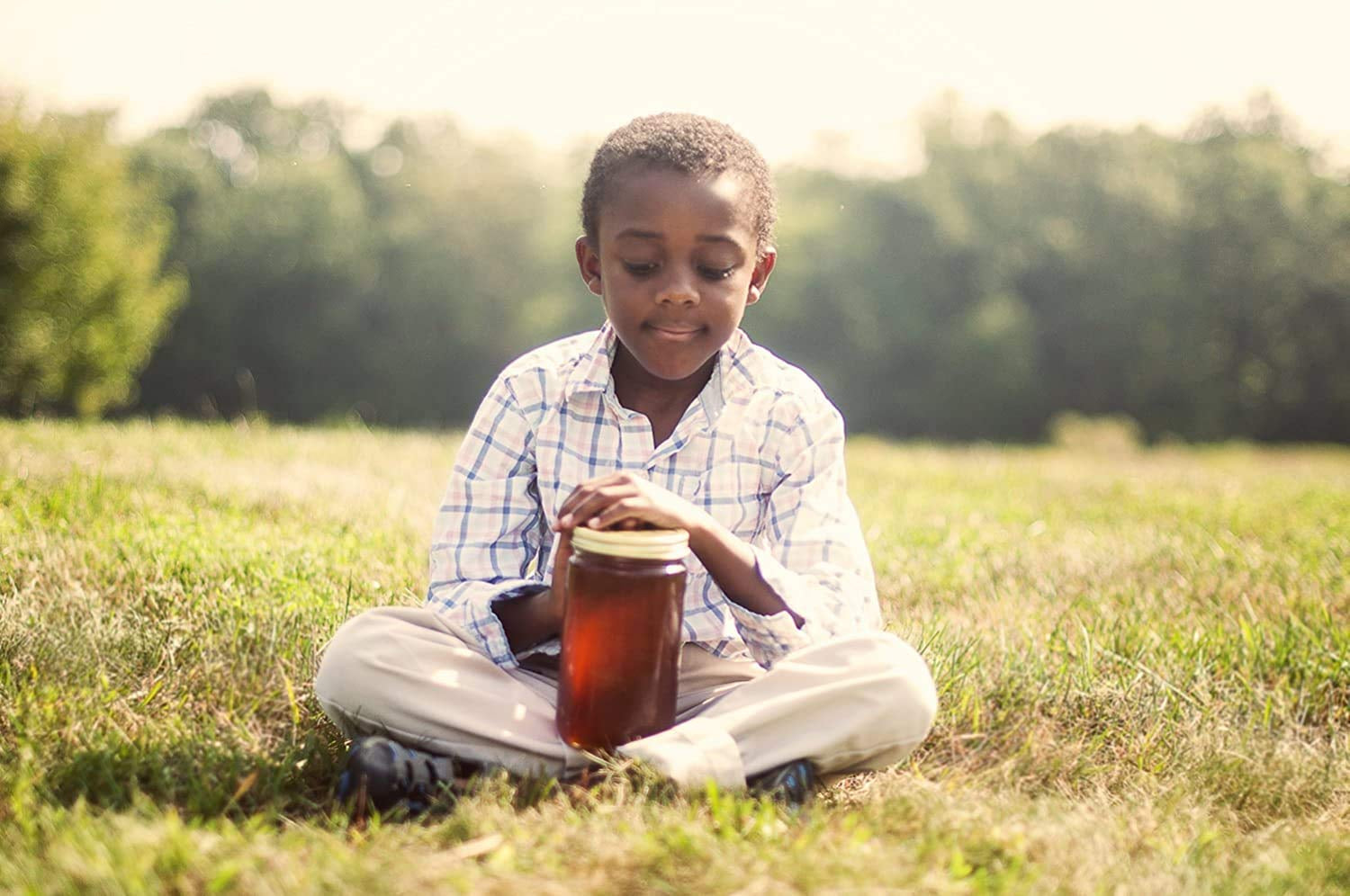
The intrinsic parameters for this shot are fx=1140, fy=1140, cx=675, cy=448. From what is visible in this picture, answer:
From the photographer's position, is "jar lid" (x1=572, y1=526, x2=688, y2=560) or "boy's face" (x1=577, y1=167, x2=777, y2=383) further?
"boy's face" (x1=577, y1=167, x2=777, y2=383)

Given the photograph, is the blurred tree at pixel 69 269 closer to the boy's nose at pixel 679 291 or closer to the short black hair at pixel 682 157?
the short black hair at pixel 682 157

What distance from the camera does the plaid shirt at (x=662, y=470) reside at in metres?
2.90

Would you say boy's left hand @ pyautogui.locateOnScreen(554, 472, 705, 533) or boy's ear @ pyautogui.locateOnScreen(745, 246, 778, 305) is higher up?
boy's ear @ pyautogui.locateOnScreen(745, 246, 778, 305)

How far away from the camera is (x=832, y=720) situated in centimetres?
247

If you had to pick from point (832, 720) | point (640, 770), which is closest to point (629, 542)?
point (640, 770)

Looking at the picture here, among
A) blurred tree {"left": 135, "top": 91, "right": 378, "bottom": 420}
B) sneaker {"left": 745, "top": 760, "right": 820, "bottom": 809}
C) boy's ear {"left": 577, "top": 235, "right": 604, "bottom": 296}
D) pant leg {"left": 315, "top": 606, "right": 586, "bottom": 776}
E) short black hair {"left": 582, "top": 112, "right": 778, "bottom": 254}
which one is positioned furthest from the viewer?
blurred tree {"left": 135, "top": 91, "right": 378, "bottom": 420}

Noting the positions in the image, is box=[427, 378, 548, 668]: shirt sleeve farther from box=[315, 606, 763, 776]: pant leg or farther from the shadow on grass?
the shadow on grass

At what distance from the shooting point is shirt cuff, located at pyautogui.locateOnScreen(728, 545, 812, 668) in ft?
8.65

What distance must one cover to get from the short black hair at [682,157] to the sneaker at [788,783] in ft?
4.41

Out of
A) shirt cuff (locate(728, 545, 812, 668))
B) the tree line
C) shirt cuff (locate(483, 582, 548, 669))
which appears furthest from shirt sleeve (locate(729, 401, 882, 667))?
the tree line

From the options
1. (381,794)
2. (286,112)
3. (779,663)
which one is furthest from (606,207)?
(286,112)

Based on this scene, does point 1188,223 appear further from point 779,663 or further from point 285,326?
point 779,663

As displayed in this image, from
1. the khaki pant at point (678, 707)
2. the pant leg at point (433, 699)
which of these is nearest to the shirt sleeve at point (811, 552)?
the khaki pant at point (678, 707)

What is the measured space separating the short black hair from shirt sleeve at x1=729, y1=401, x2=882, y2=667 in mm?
555
